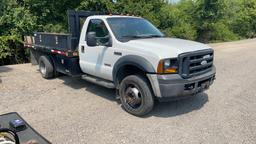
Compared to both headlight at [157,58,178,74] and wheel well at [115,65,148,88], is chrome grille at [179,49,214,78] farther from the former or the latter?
wheel well at [115,65,148,88]

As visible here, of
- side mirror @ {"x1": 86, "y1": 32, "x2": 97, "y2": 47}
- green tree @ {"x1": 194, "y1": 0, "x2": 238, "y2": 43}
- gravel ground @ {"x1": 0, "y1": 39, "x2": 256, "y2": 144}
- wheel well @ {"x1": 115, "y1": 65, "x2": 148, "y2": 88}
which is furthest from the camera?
green tree @ {"x1": 194, "y1": 0, "x2": 238, "y2": 43}

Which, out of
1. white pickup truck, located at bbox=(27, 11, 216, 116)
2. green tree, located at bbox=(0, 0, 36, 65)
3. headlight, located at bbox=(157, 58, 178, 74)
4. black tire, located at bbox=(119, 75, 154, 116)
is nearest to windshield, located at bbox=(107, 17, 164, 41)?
white pickup truck, located at bbox=(27, 11, 216, 116)

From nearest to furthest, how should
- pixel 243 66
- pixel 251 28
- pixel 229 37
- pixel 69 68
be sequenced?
pixel 69 68 < pixel 243 66 < pixel 229 37 < pixel 251 28

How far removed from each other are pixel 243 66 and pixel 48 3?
33.1ft

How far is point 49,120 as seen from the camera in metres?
5.11

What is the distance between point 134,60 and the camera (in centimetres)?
513

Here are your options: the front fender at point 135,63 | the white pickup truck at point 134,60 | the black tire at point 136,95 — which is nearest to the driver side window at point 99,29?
the white pickup truck at point 134,60

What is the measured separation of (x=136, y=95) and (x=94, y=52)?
164 cm

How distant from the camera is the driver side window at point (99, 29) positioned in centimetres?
595

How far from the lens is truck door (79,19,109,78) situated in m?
6.02

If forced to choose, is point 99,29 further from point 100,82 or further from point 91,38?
point 100,82

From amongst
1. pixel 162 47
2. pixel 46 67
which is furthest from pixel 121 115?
pixel 46 67

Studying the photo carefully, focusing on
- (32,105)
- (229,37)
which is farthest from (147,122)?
(229,37)

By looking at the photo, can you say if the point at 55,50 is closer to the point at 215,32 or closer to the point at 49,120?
the point at 49,120
